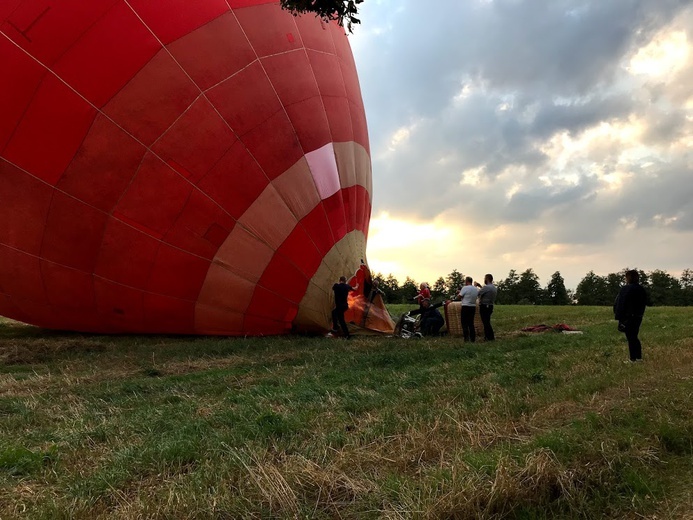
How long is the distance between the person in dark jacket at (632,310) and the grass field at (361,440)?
25 centimetres

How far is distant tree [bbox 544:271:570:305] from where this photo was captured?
67.8m

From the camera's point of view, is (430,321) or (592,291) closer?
(430,321)

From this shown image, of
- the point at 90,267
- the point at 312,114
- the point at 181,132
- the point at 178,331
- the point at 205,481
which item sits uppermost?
the point at 312,114

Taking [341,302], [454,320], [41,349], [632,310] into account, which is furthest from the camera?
[454,320]

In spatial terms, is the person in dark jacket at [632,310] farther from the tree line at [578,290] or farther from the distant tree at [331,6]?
the tree line at [578,290]

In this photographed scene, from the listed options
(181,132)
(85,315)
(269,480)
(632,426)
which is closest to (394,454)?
(269,480)

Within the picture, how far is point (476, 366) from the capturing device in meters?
6.25

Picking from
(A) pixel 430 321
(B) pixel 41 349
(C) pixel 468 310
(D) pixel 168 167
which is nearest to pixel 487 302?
(C) pixel 468 310

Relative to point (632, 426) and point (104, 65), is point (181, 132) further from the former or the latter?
point (632, 426)

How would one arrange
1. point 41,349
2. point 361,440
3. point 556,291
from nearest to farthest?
1. point 361,440
2. point 41,349
3. point 556,291

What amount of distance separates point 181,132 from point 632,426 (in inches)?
295

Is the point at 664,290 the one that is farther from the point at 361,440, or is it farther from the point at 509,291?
the point at 361,440

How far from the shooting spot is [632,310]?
672 cm

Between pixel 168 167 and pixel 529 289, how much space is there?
68.8 metres
